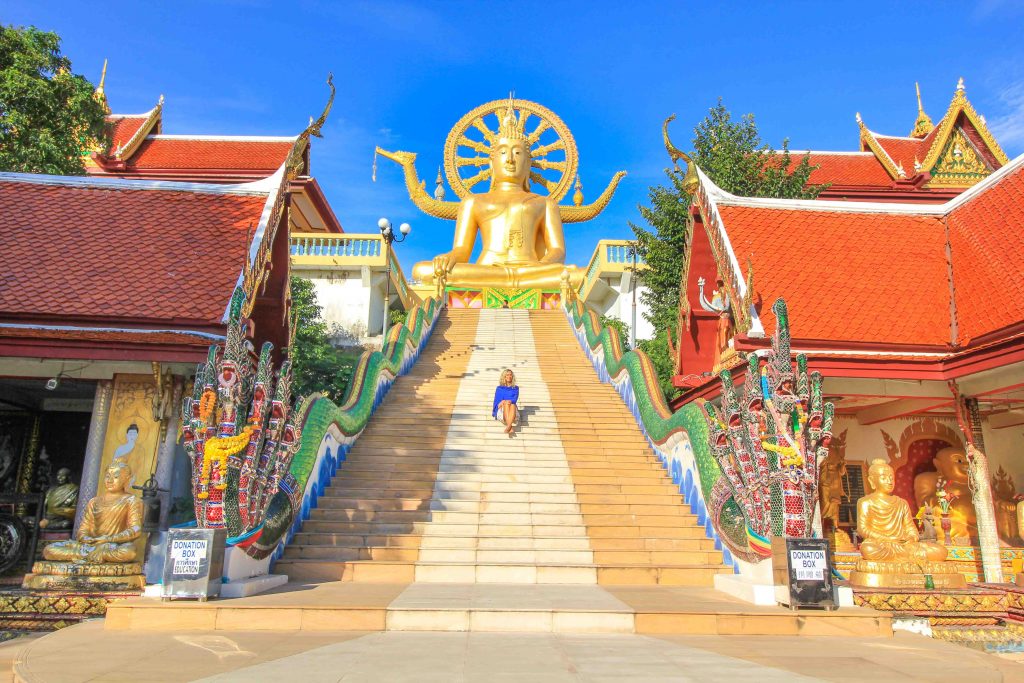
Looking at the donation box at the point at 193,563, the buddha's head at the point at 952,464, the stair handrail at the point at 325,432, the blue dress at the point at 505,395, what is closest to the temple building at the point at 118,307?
the stair handrail at the point at 325,432

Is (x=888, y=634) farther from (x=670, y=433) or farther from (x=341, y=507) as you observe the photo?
(x=341, y=507)

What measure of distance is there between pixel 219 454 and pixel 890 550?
634 centimetres

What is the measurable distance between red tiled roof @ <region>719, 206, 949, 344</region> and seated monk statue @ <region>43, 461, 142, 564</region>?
276 inches

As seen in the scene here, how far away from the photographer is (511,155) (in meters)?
22.5

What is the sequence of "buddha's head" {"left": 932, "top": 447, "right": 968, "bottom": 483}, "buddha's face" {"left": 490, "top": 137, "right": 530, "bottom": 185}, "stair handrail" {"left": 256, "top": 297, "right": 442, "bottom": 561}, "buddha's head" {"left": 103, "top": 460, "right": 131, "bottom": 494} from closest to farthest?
1. "stair handrail" {"left": 256, "top": 297, "right": 442, "bottom": 561}
2. "buddha's head" {"left": 103, "top": 460, "right": 131, "bottom": 494}
3. "buddha's head" {"left": 932, "top": 447, "right": 968, "bottom": 483}
4. "buddha's face" {"left": 490, "top": 137, "right": 530, "bottom": 185}

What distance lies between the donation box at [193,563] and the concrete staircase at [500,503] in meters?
1.43

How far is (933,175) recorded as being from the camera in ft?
65.3

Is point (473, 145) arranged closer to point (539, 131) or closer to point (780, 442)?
point (539, 131)

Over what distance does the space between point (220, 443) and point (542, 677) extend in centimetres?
336

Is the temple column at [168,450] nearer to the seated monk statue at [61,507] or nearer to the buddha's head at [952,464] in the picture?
the seated monk statue at [61,507]

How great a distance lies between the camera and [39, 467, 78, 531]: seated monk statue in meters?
7.90

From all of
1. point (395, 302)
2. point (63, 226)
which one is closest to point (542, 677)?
point (63, 226)

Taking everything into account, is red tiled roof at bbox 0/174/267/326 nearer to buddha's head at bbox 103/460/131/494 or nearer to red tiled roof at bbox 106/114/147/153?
buddha's head at bbox 103/460/131/494

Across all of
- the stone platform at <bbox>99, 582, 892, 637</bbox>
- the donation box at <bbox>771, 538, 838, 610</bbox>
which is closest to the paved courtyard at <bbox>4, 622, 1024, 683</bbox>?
the stone platform at <bbox>99, 582, 892, 637</bbox>
